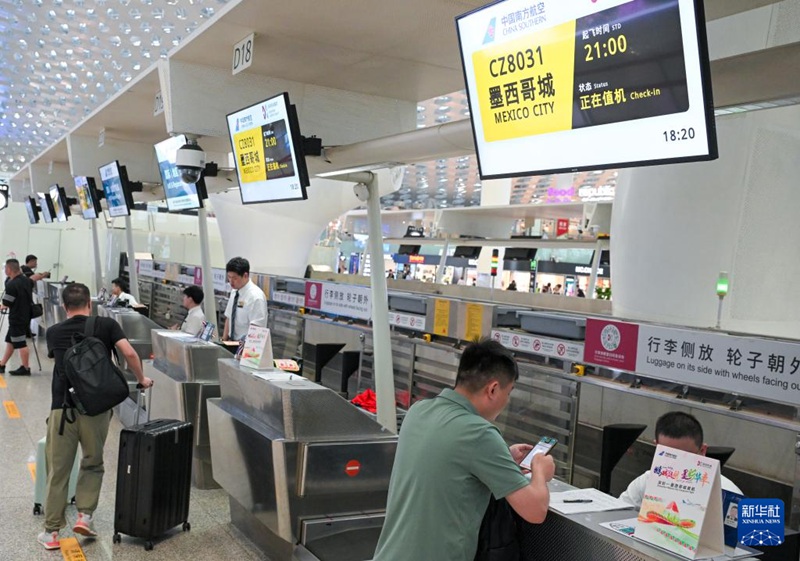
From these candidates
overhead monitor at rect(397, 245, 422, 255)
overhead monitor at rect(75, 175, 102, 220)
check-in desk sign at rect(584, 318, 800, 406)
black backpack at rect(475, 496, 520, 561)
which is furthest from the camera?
overhead monitor at rect(397, 245, 422, 255)

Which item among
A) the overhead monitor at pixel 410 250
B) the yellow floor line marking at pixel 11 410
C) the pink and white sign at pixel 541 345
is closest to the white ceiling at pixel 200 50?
the pink and white sign at pixel 541 345

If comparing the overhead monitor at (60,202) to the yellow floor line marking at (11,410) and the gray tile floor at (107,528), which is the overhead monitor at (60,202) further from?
the gray tile floor at (107,528)

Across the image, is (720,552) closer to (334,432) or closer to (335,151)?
(334,432)

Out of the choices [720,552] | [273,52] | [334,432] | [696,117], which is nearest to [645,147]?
[696,117]

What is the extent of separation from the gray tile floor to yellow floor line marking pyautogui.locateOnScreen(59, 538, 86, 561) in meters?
0.03

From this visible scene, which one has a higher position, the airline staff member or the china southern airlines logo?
the china southern airlines logo

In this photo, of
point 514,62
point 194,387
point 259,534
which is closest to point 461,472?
point 514,62

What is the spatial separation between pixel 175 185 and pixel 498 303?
4244mm

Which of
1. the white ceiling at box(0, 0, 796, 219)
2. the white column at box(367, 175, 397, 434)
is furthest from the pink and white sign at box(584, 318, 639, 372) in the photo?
the white ceiling at box(0, 0, 796, 219)

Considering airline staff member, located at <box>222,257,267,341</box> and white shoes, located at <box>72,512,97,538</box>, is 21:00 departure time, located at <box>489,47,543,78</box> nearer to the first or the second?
white shoes, located at <box>72,512,97,538</box>

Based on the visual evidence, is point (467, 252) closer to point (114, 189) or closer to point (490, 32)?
point (114, 189)

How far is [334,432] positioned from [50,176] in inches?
592

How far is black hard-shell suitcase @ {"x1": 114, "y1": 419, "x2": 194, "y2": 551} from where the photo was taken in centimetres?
475

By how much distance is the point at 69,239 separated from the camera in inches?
849
